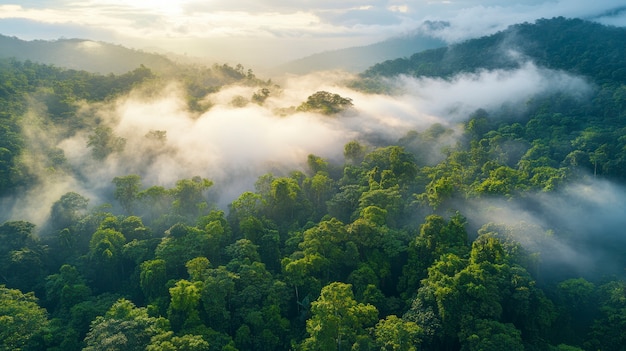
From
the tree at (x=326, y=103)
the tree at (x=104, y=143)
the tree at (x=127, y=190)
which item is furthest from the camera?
the tree at (x=326, y=103)

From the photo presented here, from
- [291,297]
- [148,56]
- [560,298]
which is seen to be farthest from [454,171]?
[148,56]

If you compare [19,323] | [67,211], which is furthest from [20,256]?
[19,323]

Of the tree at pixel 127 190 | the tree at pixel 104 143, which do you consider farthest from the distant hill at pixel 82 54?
the tree at pixel 127 190

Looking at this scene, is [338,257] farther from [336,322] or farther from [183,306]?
[183,306]

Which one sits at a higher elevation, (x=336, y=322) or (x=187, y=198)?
(x=187, y=198)

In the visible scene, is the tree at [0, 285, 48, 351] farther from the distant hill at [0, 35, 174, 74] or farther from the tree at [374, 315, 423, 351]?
the distant hill at [0, 35, 174, 74]

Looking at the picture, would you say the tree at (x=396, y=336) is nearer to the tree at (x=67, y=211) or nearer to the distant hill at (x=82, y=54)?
the tree at (x=67, y=211)
